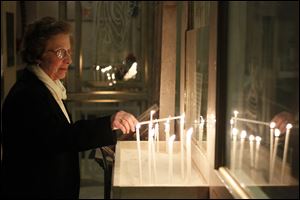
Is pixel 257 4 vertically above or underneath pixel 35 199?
above

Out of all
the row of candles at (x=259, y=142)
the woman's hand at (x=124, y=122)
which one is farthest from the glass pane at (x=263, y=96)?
the woman's hand at (x=124, y=122)

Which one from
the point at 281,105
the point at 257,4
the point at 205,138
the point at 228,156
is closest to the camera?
the point at 281,105

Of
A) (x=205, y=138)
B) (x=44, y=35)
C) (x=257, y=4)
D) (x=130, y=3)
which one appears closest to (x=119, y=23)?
(x=130, y=3)

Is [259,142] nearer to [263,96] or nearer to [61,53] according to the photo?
[263,96]

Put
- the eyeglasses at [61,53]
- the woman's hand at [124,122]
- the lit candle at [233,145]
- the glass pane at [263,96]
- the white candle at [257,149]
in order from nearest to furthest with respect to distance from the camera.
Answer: the glass pane at [263,96] → the white candle at [257,149] → the lit candle at [233,145] → the woman's hand at [124,122] → the eyeglasses at [61,53]

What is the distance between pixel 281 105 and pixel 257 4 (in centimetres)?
24

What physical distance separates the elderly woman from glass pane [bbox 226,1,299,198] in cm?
61

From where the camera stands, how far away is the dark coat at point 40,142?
5.98ft

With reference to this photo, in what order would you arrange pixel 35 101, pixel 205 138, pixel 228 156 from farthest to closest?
pixel 35 101 < pixel 205 138 < pixel 228 156

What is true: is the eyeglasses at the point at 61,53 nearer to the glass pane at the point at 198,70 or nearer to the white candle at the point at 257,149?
the glass pane at the point at 198,70

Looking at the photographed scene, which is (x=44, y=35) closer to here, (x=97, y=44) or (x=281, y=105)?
(x=281, y=105)

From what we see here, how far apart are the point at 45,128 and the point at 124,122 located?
274 mm

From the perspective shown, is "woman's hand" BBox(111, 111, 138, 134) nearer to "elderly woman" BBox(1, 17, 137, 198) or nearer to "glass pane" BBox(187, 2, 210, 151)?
"elderly woman" BBox(1, 17, 137, 198)

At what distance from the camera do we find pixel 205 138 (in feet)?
4.85
